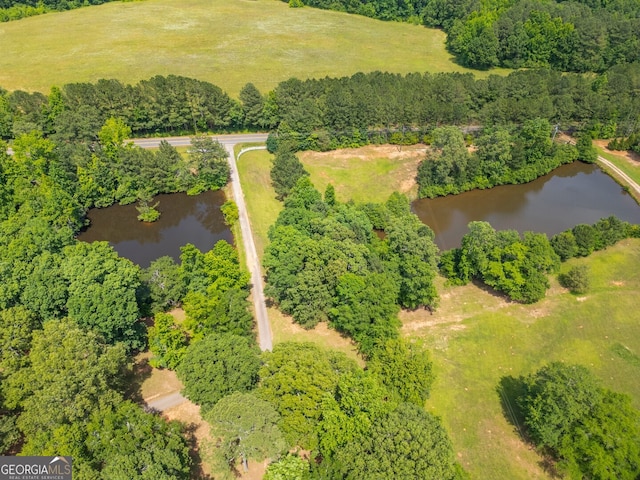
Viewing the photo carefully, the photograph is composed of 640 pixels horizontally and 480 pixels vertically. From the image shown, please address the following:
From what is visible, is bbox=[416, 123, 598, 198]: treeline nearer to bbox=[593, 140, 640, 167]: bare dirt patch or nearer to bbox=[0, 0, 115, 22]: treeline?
bbox=[593, 140, 640, 167]: bare dirt patch

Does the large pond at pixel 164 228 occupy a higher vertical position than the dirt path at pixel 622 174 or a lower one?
lower

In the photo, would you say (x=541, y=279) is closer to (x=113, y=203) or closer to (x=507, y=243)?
(x=507, y=243)

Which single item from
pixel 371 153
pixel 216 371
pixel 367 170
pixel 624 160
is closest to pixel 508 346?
pixel 216 371

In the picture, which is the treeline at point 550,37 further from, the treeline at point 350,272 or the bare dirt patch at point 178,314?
the bare dirt patch at point 178,314

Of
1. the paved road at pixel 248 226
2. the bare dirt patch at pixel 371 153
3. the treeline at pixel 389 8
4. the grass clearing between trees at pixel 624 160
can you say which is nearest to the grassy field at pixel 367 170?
the bare dirt patch at pixel 371 153

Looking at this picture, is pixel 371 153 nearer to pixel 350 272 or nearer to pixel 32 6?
pixel 350 272
